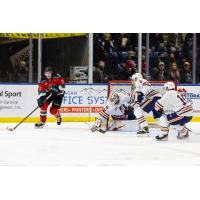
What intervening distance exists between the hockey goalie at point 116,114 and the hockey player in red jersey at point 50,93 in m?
1.15

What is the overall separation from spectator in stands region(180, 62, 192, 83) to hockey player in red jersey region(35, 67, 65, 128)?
3.72 m

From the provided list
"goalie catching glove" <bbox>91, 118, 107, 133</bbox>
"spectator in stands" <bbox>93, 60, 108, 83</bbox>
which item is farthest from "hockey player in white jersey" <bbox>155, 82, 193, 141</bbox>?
"spectator in stands" <bbox>93, 60, 108, 83</bbox>

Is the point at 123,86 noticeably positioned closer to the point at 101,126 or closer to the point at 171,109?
the point at 101,126

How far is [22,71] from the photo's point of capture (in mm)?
12461

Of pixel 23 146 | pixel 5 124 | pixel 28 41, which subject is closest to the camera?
pixel 23 146

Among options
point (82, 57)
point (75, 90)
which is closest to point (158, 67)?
point (82, 57)

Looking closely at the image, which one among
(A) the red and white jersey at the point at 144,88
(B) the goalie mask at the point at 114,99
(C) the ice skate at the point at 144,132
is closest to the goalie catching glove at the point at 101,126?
(B) the goalie mask at the point at 114,99

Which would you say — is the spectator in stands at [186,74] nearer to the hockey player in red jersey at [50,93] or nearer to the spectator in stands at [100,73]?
the spectator in stands at [100,73]

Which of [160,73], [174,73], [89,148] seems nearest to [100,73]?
[160,73]

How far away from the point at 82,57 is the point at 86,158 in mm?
6719

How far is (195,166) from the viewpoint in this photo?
617 cm

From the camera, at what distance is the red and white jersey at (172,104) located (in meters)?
8.12

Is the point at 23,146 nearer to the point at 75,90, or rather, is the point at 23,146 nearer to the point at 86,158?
the point at 86,158

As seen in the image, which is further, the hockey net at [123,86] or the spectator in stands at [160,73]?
the spectator in stands at [160,73]
